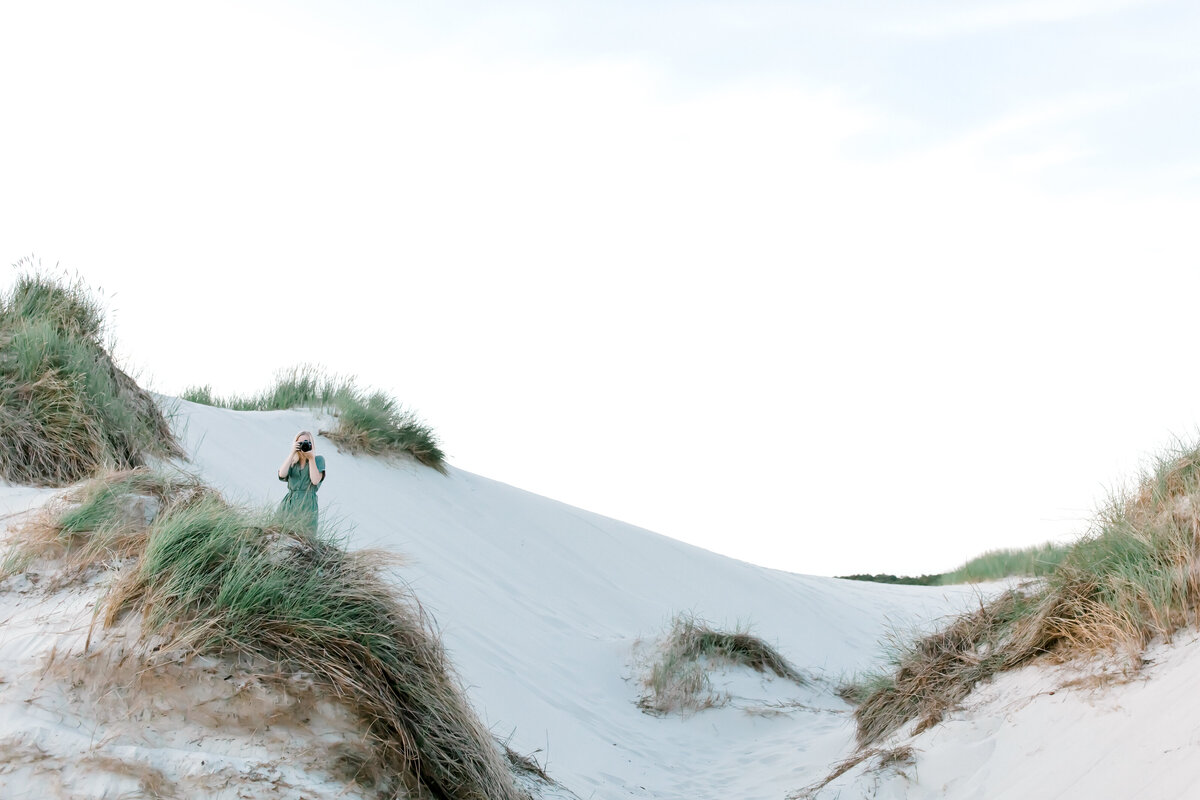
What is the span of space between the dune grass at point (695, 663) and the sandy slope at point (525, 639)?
0.15 m

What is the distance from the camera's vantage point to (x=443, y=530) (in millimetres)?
10789

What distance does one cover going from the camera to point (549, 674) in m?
8.18

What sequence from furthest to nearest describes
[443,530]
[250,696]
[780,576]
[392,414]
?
[780,576] → [392,414] → [443,530] → [250,696]

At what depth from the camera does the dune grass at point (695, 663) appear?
8.53 m

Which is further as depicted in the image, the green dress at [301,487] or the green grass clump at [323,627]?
the green dress at [301,487]

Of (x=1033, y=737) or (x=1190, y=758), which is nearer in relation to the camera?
(x=1190, y=758)

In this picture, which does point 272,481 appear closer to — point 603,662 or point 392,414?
point 392,414

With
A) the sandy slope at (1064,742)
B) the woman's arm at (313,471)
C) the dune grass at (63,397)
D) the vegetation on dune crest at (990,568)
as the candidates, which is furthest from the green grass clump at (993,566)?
the dune grass at (63,397)

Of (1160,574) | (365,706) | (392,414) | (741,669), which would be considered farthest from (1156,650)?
(392,414)

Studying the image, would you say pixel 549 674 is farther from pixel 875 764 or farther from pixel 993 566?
pixel 993 566

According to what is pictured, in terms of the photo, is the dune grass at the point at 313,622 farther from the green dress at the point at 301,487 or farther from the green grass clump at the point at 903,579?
the green grass clump at the point at 903,579

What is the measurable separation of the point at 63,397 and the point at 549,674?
415cm

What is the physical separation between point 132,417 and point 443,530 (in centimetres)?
396

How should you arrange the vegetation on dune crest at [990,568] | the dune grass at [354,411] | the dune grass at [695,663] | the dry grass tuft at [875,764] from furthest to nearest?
the vegetation on dune crest at [990,568]
the dune grass at [354,411]
the dune grass at [695,663]
the dry grass tuft at [875,764]
